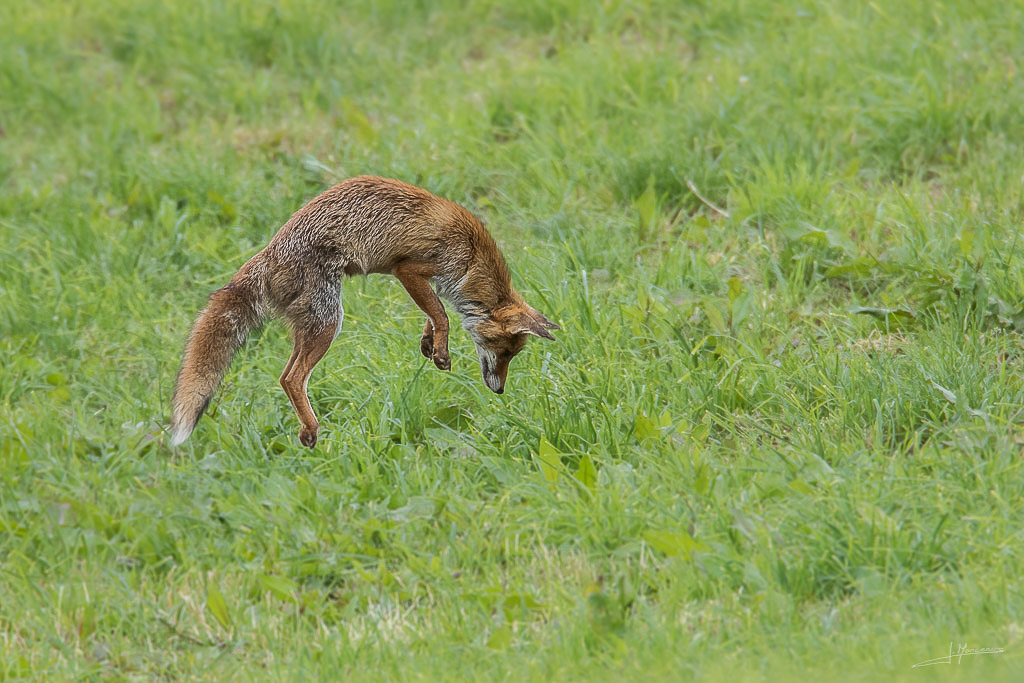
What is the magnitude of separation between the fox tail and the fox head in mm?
947

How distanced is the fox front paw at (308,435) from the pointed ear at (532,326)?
3.05ft

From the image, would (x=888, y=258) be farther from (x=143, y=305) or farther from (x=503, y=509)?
(x=143, y=305)

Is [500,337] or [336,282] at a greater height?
[336,282]

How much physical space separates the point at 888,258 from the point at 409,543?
3.13m

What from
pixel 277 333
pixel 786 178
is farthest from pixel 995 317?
pixel 277 333

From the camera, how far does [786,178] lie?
643 cm

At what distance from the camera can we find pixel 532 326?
4383mm

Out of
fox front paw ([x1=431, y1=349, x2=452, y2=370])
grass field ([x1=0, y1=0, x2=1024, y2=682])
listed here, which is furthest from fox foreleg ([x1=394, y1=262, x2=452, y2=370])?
grass field ([x1=0, y1=0, x2=1024, y2=682])

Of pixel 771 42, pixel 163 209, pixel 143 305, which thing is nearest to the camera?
pixel 143 305

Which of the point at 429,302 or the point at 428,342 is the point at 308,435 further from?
the point at 429,302
